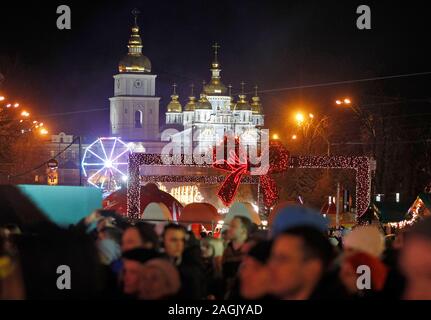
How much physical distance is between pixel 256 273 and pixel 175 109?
15506cm

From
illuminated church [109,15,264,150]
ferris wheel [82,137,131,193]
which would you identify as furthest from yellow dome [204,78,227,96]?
ferris wheel [82,137,131,193]

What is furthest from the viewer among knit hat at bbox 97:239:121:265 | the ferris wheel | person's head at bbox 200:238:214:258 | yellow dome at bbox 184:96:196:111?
yellow dome at bbox 184:96:196:111

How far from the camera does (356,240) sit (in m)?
9.08

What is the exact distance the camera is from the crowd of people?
6.82m

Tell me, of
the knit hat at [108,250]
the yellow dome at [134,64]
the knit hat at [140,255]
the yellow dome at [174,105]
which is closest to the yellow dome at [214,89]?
the yellow dome at [174,105]

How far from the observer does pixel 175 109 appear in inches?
6388

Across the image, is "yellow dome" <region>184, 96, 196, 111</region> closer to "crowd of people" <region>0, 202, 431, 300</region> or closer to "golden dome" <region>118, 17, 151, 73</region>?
"golden dome" <region>118, 17, 151, 73</region>

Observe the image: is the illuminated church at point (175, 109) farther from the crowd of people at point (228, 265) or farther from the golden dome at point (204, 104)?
the crowd of people at point (228, 265)

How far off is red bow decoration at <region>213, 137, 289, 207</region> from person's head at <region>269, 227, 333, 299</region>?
74.8 feet

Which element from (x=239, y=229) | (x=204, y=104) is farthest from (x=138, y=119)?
(x=239, y=229)

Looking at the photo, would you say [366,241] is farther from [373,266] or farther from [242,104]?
[242,104]

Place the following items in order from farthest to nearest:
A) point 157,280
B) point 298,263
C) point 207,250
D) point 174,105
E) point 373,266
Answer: point 174,105
point 207,250
point 373,266
point 157,280
point 298,263
